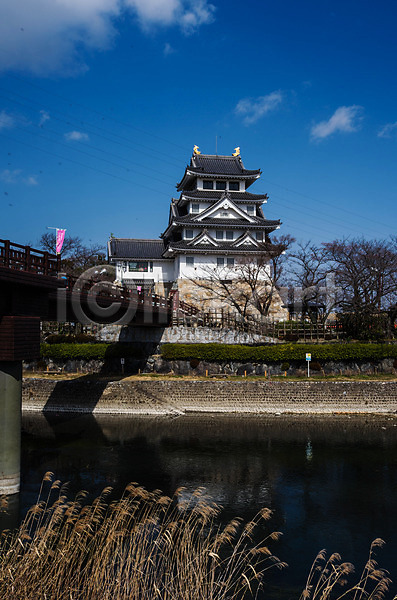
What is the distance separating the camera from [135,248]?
6625 cm

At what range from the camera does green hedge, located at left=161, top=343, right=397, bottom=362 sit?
40.4m

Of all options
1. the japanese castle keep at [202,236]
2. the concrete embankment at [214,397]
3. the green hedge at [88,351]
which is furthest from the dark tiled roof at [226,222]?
the concrete embankment at [214,397]

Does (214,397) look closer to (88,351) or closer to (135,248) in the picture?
(88,351)

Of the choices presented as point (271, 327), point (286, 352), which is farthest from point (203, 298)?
point (286, 352)

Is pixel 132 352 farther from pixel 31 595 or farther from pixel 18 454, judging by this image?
pixel 31 595

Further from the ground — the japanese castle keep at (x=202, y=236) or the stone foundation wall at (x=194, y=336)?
the japanese castle keep at (x=202, y=236)

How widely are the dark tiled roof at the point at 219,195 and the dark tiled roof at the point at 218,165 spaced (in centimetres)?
261

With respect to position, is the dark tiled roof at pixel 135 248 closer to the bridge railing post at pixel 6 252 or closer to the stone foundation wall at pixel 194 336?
the stone foundation wall at pixel 194 336

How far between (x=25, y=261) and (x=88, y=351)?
2423cm

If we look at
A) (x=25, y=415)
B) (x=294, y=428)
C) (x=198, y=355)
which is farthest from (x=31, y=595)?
(x=198, y=355)

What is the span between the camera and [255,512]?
18656 millimetres

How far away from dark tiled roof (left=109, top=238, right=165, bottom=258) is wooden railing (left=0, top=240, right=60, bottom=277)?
41.0 m

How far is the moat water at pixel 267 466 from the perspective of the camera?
55.2ft

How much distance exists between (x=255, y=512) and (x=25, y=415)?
77.9 ft
